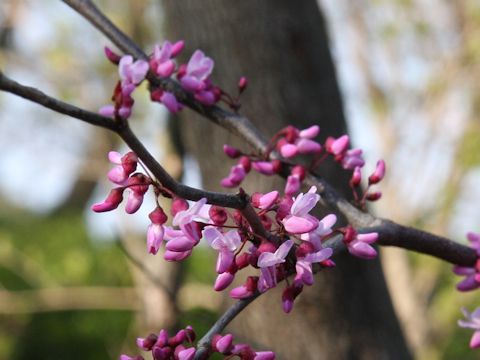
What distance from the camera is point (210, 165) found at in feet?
7.38

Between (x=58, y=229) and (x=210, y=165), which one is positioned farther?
(x=58, y=229)

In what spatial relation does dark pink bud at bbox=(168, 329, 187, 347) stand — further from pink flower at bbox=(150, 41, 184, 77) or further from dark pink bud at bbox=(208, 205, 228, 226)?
pink flower at bbox=(150, 41, 184, 77)

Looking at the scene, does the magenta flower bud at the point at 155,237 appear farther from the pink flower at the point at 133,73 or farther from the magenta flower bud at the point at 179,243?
the pink flower at the point at 133,73

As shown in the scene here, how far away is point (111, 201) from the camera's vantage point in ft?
3.29

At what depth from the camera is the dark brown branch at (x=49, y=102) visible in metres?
0.85

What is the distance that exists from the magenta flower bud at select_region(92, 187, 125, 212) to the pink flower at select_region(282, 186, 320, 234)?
0.77 ft

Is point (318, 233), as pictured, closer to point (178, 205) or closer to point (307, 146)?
point (178, 205)

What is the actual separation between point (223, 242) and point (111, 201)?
0.17 m

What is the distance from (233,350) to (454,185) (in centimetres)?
616

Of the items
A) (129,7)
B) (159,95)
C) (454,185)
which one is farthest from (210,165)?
(454,185)

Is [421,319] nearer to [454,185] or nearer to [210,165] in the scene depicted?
[454,185]

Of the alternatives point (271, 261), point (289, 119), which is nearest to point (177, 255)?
point (271, 261)

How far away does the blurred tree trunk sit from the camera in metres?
2.04

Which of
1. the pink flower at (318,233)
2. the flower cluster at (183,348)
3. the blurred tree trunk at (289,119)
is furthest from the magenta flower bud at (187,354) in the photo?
the blurred tree trunk at (289,119)
